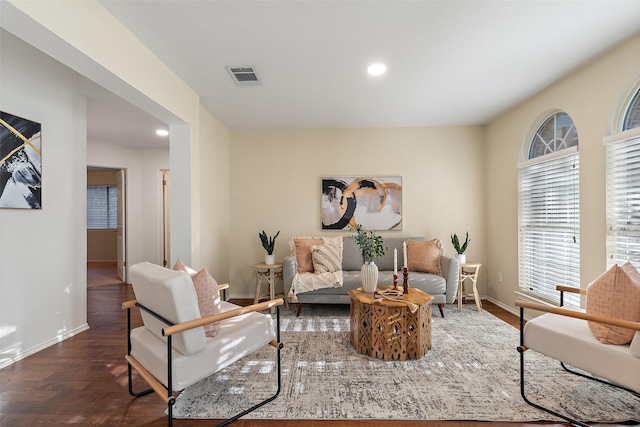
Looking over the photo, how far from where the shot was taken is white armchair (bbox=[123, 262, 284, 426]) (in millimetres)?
1585

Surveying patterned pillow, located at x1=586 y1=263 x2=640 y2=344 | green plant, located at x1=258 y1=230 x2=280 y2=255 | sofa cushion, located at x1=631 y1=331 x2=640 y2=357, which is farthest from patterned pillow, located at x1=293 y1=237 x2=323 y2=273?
sofa cushion, located at x1=631 y1=331 x2=640 y2=357

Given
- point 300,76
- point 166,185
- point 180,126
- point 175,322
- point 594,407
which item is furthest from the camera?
point 166,185

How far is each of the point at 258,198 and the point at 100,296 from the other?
2891mm

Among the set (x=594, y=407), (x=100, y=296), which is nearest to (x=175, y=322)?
(x=594, y=407)

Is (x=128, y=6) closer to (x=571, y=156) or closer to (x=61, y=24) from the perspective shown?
(x=61, y=24)

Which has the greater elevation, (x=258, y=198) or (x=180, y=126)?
(x=180, y=126)

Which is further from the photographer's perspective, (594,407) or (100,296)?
(100,296)

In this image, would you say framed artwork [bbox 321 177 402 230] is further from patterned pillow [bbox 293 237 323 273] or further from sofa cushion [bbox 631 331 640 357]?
sofa cushion [bbox 631 331 640 357]

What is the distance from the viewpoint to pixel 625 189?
7.93ft

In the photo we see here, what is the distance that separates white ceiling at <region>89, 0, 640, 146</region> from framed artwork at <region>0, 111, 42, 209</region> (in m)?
1.17

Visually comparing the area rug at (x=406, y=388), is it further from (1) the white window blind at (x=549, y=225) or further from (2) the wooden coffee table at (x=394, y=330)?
(1) the white window blind at (x=549, y=225)

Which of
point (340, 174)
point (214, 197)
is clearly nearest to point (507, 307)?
point (340, 174)

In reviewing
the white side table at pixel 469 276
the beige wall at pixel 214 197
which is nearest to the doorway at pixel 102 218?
the beige wall at pixel 214 197

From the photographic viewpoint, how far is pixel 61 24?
5.37ft
